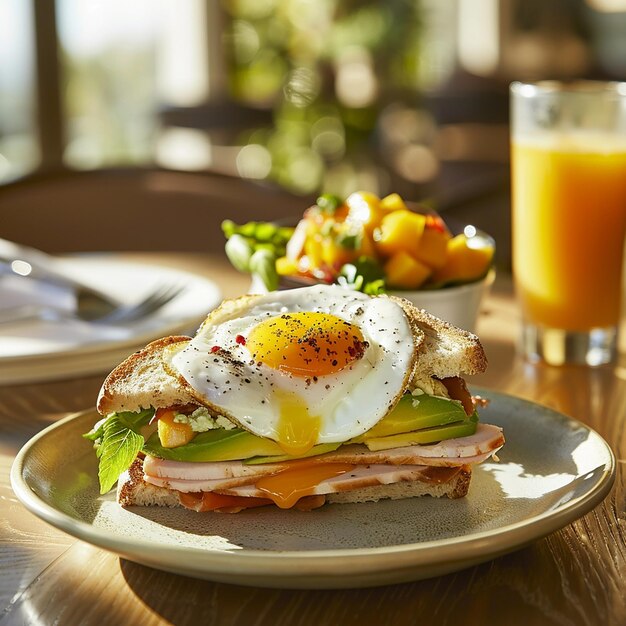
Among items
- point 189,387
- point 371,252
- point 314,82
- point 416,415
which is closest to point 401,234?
point 371,252

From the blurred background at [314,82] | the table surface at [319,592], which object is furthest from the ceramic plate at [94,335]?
the blurred background at [314,82]

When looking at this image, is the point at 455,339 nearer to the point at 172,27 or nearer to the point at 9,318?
the point at 9,318

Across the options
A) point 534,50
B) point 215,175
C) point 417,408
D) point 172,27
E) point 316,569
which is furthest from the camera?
point 534,50

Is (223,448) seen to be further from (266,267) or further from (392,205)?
(392,205)

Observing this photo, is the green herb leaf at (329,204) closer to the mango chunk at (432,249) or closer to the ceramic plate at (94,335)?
the mango chunk at (432,249)

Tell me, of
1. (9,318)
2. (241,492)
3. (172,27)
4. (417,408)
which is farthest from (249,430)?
(172,27)

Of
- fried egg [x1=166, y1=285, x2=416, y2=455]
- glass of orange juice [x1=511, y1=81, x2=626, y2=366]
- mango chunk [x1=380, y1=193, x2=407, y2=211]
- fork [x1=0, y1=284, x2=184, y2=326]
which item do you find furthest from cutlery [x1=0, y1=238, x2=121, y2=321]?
glass of orange juice [x1=511, y1=81, x2=626, y2=366]

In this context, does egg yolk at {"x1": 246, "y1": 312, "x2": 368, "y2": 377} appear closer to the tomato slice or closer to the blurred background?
the tomato slice
